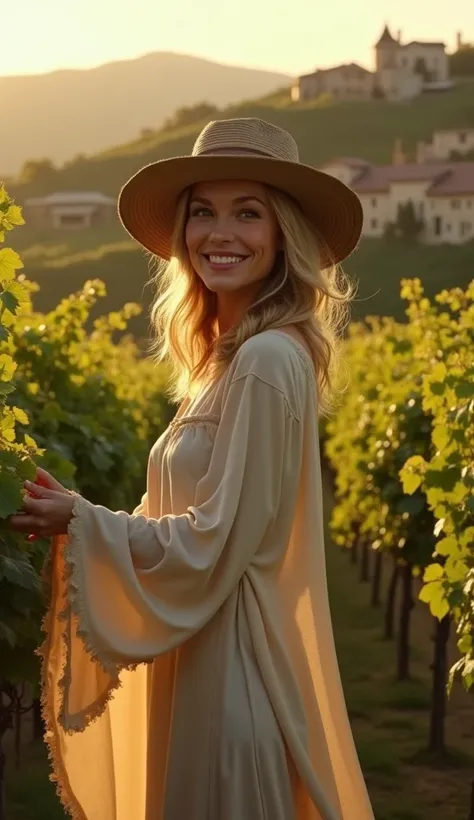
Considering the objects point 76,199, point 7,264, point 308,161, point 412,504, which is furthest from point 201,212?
point 76,199

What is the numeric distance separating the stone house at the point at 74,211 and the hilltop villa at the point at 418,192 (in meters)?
14.6

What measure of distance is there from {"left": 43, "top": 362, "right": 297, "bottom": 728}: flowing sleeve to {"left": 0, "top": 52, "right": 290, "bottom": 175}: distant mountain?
128 meters

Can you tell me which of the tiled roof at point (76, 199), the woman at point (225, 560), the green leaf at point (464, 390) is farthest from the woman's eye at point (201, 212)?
the tiled roof at point (76, 199)

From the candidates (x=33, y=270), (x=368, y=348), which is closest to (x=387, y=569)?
(x=368, y=348)

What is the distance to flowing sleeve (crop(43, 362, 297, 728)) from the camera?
2.76 meters

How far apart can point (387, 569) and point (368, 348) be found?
99.5 inches

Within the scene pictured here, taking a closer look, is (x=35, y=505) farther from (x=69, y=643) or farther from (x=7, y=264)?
(x=7, y=264)

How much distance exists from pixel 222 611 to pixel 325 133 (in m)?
94.6

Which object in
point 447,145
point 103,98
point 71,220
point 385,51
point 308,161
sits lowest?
point 71,220

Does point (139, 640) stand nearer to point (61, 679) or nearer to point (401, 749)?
point (61, 679)

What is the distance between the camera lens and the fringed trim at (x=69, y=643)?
2750 millimetres

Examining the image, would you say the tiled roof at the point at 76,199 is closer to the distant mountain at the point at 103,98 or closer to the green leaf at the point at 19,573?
the distant mountain at the point at 103,98

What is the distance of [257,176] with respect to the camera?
2994 millimetres

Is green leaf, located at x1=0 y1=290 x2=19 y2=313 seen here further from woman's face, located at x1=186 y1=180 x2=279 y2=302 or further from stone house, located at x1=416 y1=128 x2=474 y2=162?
stone house, located at x1=416 y1=128 x2=474 y2=162
